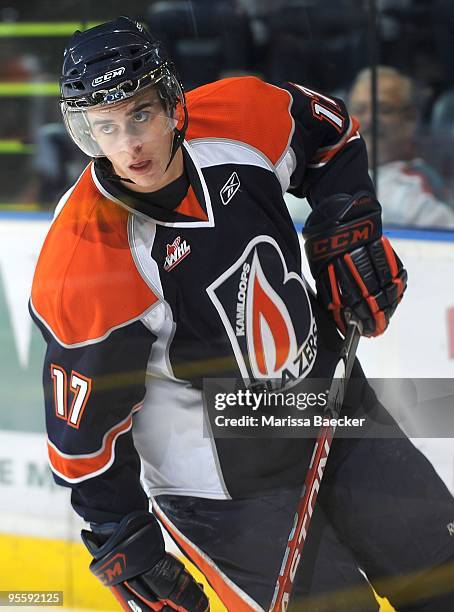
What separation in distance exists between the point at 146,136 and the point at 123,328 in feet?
0.94

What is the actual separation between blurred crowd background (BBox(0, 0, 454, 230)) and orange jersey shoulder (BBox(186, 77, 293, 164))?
2.96 ft

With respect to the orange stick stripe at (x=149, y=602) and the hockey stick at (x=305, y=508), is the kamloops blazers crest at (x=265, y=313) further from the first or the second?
the orange stick stripe at (x=149, y=602)

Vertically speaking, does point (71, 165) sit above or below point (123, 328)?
below

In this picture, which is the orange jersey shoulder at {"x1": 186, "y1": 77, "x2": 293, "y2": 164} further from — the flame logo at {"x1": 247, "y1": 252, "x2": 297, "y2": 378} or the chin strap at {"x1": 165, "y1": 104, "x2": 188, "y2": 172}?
the flame logo at {"x1": 247, "y1": 252, "x2": 297, "y2": 378}

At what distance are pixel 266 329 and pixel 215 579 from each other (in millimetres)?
450

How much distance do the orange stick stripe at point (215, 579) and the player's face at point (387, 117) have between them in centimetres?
143

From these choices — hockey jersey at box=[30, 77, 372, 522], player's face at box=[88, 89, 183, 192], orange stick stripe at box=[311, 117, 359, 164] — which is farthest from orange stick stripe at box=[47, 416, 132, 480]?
orange stick stripe at box=[311, 117, 359, 164]

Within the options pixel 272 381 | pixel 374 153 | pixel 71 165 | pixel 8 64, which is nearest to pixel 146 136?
pixel 272 381

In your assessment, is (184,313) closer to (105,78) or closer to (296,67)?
(105,78)

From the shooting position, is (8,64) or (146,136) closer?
(146,136)

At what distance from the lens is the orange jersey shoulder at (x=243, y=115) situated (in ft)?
5.63

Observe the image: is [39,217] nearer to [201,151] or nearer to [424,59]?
[201,151]

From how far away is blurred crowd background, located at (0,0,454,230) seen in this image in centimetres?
287

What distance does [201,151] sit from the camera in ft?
5.51
